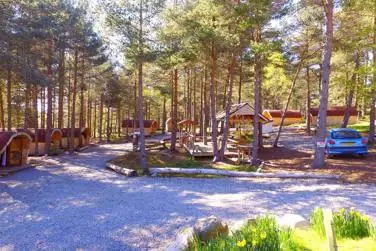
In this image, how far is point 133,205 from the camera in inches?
314

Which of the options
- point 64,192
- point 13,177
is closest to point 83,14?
point 13,177

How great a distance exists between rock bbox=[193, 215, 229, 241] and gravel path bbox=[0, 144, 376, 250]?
1099 mm

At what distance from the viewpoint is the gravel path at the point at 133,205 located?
5.74 metres

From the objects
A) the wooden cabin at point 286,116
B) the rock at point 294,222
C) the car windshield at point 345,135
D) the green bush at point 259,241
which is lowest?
the rock at point 294,222

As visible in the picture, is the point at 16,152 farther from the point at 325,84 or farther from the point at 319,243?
the point at 319,243

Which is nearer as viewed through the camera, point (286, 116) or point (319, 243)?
point (319, 243)

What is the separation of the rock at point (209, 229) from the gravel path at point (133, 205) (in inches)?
43.3

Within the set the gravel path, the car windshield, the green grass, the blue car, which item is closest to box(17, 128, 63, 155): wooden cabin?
the gravel path

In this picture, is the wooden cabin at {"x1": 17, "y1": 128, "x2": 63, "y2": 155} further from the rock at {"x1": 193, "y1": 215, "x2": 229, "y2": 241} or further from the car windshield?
the rock at {"x1": 193, "y1": 215, "x2": 229, "y2": 241}

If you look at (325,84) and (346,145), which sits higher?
(325,84)

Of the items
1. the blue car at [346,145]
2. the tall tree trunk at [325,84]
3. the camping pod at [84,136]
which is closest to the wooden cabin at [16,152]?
the camping pod at [84,136]

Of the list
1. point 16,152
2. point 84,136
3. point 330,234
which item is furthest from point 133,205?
point 84,136

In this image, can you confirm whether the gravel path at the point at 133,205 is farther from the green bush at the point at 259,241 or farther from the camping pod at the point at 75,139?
the camping pod at the point at 75,139

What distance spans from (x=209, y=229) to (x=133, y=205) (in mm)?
3854
